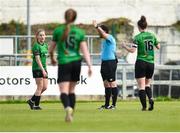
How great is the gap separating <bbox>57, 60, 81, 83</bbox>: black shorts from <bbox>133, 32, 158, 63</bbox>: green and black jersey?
4.46 metres

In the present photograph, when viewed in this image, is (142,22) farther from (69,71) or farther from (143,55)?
(69,71)

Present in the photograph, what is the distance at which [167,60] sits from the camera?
39.3m

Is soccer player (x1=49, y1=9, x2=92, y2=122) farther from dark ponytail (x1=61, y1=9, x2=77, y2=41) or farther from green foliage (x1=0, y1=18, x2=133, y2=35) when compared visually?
green foliage (x1=0, y1=18, x2=133, y2=35)

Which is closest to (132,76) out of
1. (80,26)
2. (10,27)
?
(80,26)

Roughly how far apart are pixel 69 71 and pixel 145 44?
468cm

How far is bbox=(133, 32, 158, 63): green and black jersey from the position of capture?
22.2 metres

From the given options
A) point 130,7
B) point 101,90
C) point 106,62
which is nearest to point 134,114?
point 106,62

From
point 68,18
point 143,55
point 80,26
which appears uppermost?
point 68,18

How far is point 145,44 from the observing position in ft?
72.8

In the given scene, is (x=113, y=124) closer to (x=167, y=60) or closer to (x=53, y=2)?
(x=167, y=60)

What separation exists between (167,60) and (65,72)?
71.4 ft

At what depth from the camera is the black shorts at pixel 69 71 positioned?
17.8 metres

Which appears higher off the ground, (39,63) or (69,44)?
(69,44)

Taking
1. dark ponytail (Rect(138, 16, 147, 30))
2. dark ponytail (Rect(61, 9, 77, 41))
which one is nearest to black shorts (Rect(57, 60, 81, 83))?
dark ponytail (Rect(61, 9, 77, 41))
